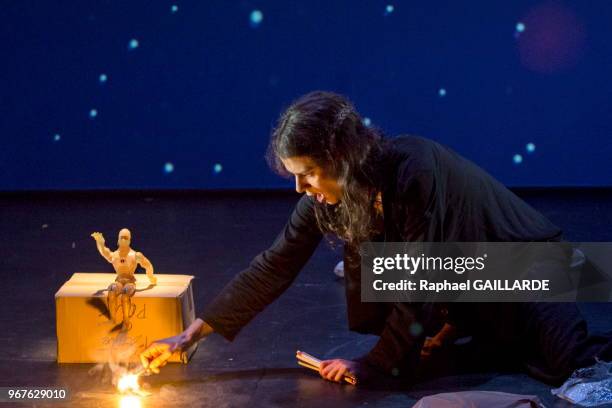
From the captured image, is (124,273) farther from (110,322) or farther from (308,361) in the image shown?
(308,361)

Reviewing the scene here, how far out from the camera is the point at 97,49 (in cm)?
520

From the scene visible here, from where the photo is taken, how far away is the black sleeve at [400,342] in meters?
2.29

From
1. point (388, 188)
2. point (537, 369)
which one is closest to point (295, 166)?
point (388, 188)

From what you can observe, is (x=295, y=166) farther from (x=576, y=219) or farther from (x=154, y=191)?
(x=154, y=191)

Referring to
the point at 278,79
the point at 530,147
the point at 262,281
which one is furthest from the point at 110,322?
the point at 530,147

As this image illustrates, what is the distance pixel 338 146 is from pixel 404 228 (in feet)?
1.13

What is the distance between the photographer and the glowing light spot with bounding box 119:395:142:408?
232 centimetres

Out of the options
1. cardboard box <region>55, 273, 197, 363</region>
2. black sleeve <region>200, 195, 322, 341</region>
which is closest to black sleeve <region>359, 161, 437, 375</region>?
black sleeve <region>200, 195, 322, 341</region>

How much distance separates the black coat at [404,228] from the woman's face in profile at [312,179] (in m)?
0.15

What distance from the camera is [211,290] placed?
338 centimetres

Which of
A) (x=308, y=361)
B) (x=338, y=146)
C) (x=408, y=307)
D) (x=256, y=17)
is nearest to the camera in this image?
(x=338, y=146)

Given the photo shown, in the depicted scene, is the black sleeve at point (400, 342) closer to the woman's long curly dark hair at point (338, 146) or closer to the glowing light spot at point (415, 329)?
the glowing light spot at point (415, 329)

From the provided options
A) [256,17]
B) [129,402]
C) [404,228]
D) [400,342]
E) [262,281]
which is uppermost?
[256,17]

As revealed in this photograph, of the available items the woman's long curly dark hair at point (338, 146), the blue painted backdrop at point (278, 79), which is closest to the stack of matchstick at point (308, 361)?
the woman's long curly dark hair at point (338, 146)
